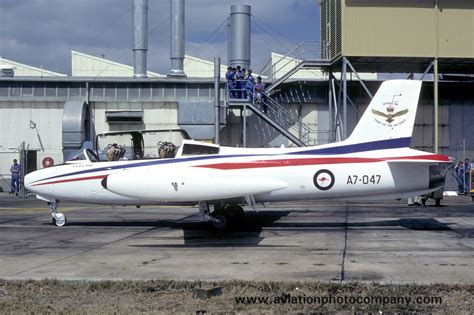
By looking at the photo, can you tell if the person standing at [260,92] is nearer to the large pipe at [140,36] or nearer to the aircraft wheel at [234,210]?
the large pipe at [140,36]

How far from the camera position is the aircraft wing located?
14875 millimetres

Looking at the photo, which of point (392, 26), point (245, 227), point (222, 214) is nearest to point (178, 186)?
point (222, 214)

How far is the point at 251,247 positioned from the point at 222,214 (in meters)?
3.63

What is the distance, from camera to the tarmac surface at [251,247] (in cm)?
1081

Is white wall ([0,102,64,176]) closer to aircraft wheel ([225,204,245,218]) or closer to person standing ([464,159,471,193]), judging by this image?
person standing ([464,159,471,193])

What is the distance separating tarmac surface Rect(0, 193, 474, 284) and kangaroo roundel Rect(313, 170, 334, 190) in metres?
1.14

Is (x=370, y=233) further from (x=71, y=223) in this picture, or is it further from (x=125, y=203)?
(x=71, y=223)

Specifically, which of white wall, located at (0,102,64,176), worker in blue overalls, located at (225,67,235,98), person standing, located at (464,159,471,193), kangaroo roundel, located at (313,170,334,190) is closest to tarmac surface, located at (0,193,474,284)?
kangaroo roundel, located at (313,170,334,190)

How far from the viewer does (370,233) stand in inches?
639

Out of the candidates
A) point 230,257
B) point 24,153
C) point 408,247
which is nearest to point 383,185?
point 408,247

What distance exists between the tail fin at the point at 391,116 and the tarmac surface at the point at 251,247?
2331mm

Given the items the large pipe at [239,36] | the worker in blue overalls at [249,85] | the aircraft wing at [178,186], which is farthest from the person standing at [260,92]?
the aircraft wing at [178,186]

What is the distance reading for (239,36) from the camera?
3738 cm

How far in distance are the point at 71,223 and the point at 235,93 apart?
16434 millimetres
